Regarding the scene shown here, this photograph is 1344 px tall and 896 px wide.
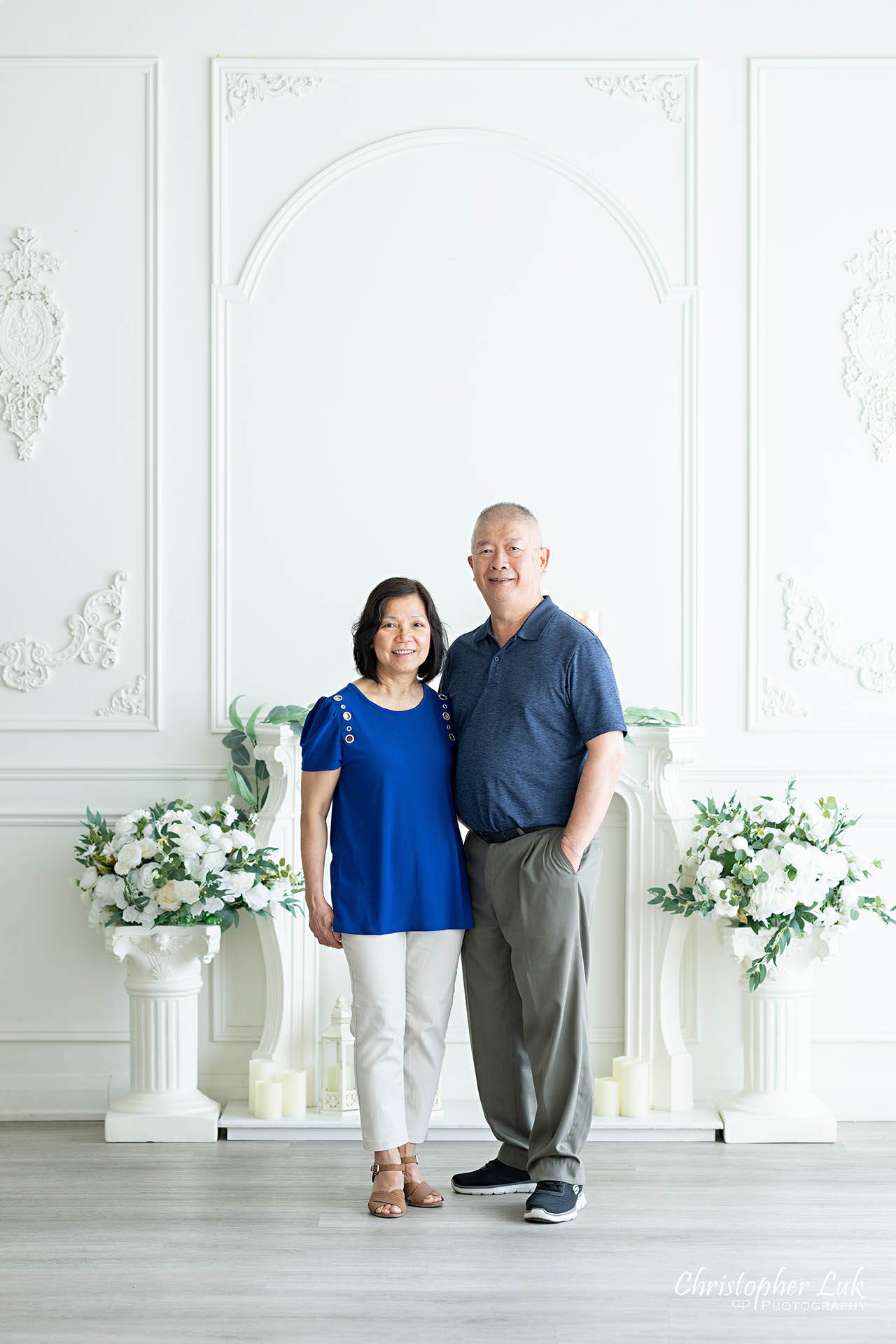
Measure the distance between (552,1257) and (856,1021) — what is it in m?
1.51

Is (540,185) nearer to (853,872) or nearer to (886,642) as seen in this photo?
(886,642)

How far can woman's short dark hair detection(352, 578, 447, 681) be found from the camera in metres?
2.65

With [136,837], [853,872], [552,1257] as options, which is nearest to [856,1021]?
[853,872]

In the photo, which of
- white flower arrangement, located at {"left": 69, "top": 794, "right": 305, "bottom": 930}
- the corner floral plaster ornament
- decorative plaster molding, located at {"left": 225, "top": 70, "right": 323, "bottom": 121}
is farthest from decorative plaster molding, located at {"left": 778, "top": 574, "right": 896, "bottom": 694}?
the corner floral plaster ornament

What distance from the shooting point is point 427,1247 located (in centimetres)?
249

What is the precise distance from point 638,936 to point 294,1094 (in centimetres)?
106

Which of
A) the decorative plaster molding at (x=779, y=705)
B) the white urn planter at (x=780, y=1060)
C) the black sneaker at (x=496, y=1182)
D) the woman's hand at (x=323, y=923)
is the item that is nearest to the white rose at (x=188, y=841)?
the woman's hand at (x=323, y=923)

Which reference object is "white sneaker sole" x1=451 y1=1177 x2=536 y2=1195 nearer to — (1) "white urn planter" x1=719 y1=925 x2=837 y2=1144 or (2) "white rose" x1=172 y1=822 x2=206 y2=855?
(1) "white urn planter" x1=719 y1=925 x2=837 y2=1144

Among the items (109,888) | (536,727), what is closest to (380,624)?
(536,727)

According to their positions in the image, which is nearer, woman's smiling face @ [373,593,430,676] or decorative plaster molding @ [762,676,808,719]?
woman's smiling face @ [373,593,430,676]

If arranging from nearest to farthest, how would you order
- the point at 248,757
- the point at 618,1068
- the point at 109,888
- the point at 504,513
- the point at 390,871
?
the point at 390,871 → the point at 504,513 → the point at 109,888 → the point at 618,1068 → the point at 248,757

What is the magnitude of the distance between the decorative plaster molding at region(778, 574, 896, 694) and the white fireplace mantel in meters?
0.50

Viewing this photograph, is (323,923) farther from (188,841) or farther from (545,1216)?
(545,1216)

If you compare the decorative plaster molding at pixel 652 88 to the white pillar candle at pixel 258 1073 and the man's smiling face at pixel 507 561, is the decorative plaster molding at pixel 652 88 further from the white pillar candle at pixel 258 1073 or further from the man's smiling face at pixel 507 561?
the white pillar candle at pixel 258 1073
